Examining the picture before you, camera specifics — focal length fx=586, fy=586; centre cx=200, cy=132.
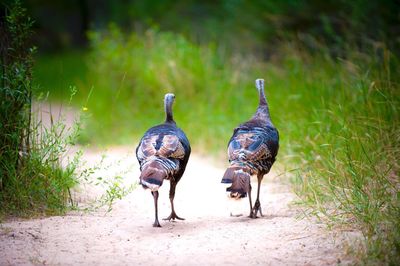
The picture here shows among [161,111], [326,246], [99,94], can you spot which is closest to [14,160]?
[326,246]

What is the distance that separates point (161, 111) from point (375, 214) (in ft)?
21.8

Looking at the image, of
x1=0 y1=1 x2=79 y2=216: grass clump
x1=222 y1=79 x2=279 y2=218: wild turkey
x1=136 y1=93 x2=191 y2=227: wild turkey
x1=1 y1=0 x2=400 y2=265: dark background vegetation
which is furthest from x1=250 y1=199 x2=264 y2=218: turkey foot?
x1=0 y1=1 x2=79 y2=216: grass clump

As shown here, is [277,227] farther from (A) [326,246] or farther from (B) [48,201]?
(B) [48,201]

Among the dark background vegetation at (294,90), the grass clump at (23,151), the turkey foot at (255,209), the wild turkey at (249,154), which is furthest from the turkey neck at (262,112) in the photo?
the grass clump at (23,151)

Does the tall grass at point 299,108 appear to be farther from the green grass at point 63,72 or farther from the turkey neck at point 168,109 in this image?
the green grass at point 63,72

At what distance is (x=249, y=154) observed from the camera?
6.00 metres

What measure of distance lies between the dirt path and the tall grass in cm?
38

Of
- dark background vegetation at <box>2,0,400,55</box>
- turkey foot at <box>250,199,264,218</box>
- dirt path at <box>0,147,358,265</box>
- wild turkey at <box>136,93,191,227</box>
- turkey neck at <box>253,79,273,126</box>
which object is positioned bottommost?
dirt path at <box>0,147,358,265</box>

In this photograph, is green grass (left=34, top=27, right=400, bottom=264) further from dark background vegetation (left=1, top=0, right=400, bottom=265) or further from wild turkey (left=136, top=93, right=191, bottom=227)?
wild turkey (left=136, top=93, right=191, bottom=227)

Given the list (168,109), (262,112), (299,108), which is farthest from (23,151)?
(299,108)

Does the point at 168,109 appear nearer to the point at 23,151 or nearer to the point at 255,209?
the point at 255,209

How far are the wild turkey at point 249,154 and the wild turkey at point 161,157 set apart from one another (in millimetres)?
537

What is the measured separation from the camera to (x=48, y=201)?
6.23 metres

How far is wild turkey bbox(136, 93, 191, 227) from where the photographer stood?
548cm
